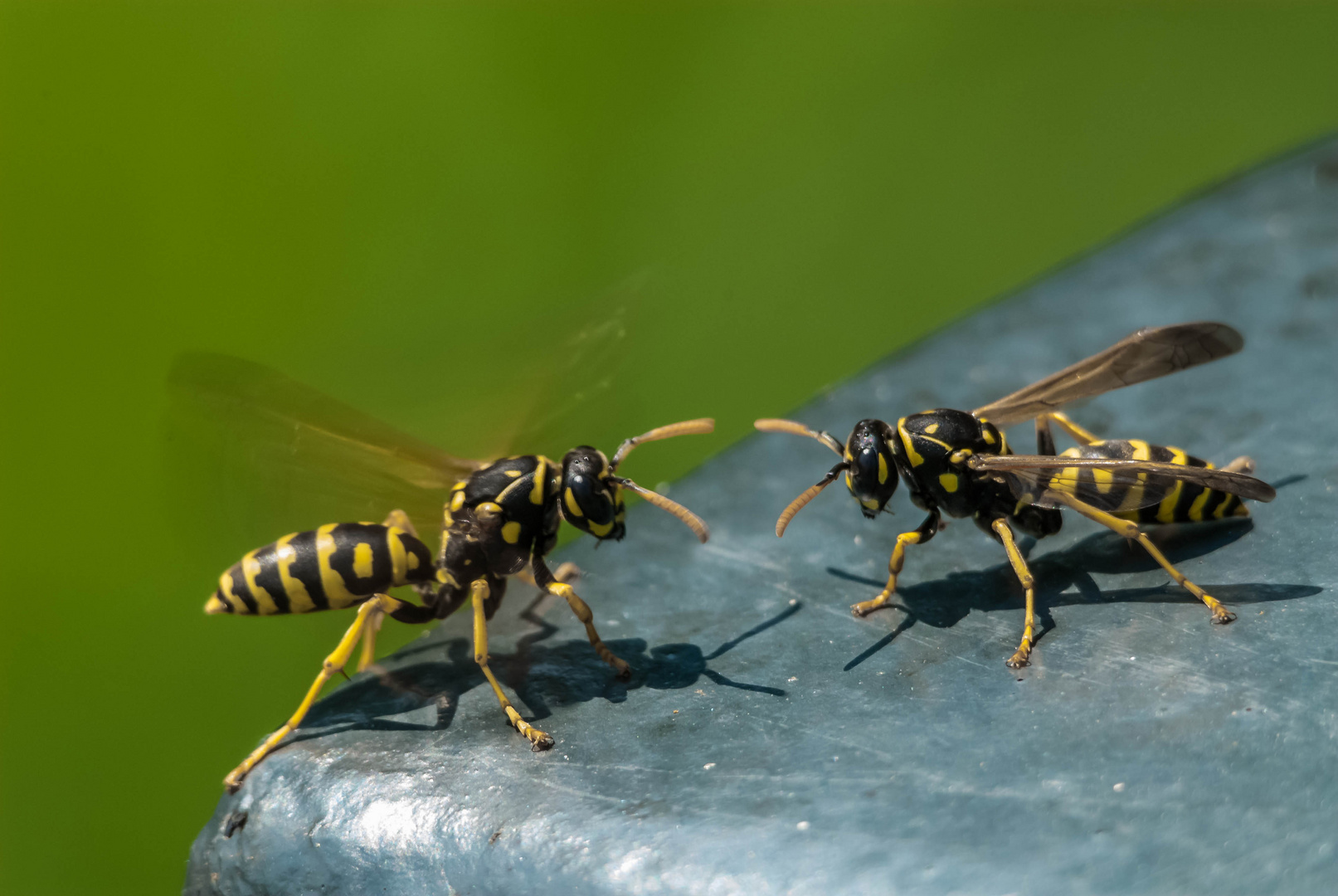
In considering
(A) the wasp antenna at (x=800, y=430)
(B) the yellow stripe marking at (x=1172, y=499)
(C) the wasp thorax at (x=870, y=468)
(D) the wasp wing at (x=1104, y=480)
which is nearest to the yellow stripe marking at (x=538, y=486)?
(A) the wasp antenna at (x=800, y=430)

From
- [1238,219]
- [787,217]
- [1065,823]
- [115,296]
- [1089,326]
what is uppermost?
[787,217]

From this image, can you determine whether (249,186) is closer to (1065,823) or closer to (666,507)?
(666,507)

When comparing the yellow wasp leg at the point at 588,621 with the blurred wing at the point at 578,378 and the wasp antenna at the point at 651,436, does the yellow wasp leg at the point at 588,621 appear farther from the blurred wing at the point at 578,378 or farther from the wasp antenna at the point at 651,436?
the blurred wing at the point at 578,378

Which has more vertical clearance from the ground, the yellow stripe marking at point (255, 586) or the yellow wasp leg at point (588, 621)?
the yellow stripe marking at point (255, 586)

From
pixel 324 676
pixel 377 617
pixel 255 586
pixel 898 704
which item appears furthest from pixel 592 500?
pixel 898 704

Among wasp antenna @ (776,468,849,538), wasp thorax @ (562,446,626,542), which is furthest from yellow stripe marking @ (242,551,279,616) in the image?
wasp antenna @ (776,468,849,538)

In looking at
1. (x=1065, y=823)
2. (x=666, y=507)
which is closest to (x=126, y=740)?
(x=666, y=507)
